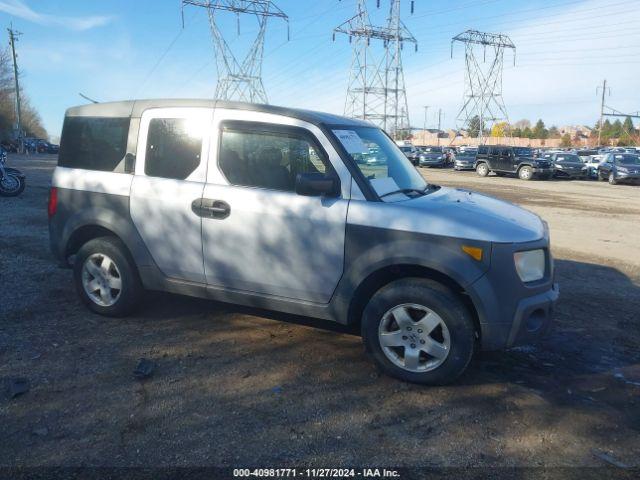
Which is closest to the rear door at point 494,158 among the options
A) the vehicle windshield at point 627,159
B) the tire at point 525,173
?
the tire at point 525,173

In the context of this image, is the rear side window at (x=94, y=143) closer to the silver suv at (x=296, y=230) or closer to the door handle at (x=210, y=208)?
Result: the silver suv at (x=296, y=230)

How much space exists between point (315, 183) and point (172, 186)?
4.55 feet

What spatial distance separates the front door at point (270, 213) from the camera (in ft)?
13.5

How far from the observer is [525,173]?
3086 centimetres

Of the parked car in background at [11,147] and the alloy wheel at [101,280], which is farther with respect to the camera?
the parked car in background at [11,147]

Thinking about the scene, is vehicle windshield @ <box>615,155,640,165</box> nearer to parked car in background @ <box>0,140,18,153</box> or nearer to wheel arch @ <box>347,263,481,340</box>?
wheel arch @ <box>347,263,481,340</box>

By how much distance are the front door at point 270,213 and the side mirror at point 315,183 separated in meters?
0.10

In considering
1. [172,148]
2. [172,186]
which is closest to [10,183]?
[172,148]

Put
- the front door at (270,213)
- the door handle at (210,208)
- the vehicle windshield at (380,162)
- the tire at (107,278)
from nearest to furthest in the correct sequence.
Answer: the front door at (270,213), the vehicle windshield at (380,162), the door handle at (210,208), the tire at (107,278)

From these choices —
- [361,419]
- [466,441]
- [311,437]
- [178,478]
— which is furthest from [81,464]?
[466,441]

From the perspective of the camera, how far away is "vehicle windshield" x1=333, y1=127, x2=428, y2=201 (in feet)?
13.9

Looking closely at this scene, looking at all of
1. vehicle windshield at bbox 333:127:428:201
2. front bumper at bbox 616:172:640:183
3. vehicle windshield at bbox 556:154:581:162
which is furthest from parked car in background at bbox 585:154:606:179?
vehicle windshield at bbox 333:127:428:201

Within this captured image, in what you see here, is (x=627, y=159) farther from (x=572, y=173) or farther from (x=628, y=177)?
(x=572, y=173)

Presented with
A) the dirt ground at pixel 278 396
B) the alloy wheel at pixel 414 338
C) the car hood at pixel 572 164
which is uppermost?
the car hood at pixel 572 164
